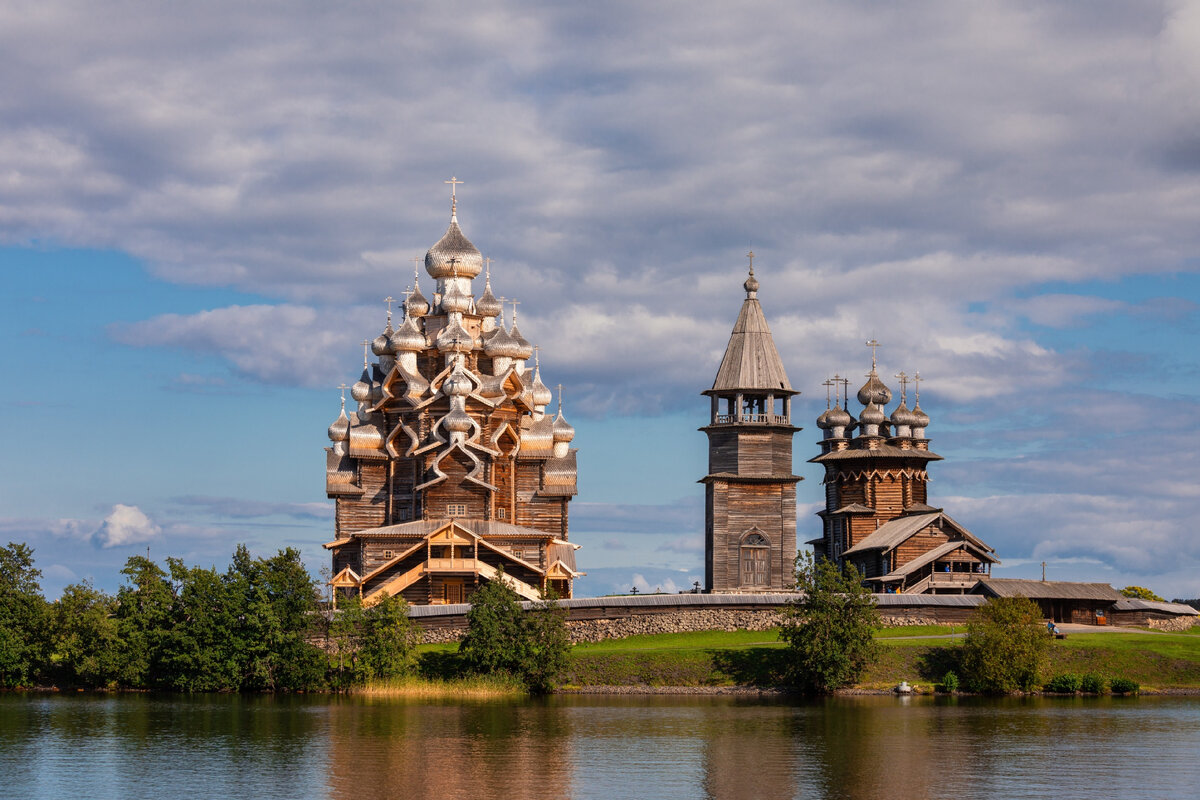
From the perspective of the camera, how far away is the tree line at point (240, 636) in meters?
48.5

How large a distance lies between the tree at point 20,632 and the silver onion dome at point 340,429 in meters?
18.7

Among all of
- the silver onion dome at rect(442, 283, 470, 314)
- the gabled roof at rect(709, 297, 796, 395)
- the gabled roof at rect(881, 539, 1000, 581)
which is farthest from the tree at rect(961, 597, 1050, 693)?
the silver onion dome at rect(442, 283, 470, 314)

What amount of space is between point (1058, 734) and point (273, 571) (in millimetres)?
25598

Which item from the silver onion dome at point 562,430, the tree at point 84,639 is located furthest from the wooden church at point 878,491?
the tree at point 84,639

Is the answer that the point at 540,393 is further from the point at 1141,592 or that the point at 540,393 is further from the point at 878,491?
the point at 1141,592

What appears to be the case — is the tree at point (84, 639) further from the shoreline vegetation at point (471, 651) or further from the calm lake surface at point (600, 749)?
the calm lake surface at point (600, 749)

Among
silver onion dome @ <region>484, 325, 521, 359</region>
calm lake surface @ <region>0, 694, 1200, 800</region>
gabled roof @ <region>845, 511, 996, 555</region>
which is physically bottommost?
calm lake surface @ <region>0, 694, 1200, 800</region>

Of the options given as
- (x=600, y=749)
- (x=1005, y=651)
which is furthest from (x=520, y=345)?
(x=600, y=749)

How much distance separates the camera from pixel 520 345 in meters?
70.2

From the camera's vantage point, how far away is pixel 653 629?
5606 centimetres

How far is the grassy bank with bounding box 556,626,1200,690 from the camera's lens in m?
49.2

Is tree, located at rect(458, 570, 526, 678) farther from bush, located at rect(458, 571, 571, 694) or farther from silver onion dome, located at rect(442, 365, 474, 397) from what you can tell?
silver onion dome, located at rect(442, 365, 474, 397)

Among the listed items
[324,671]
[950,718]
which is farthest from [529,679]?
[950,718]

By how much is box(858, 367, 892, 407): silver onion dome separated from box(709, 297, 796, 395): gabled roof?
26.0 ft
